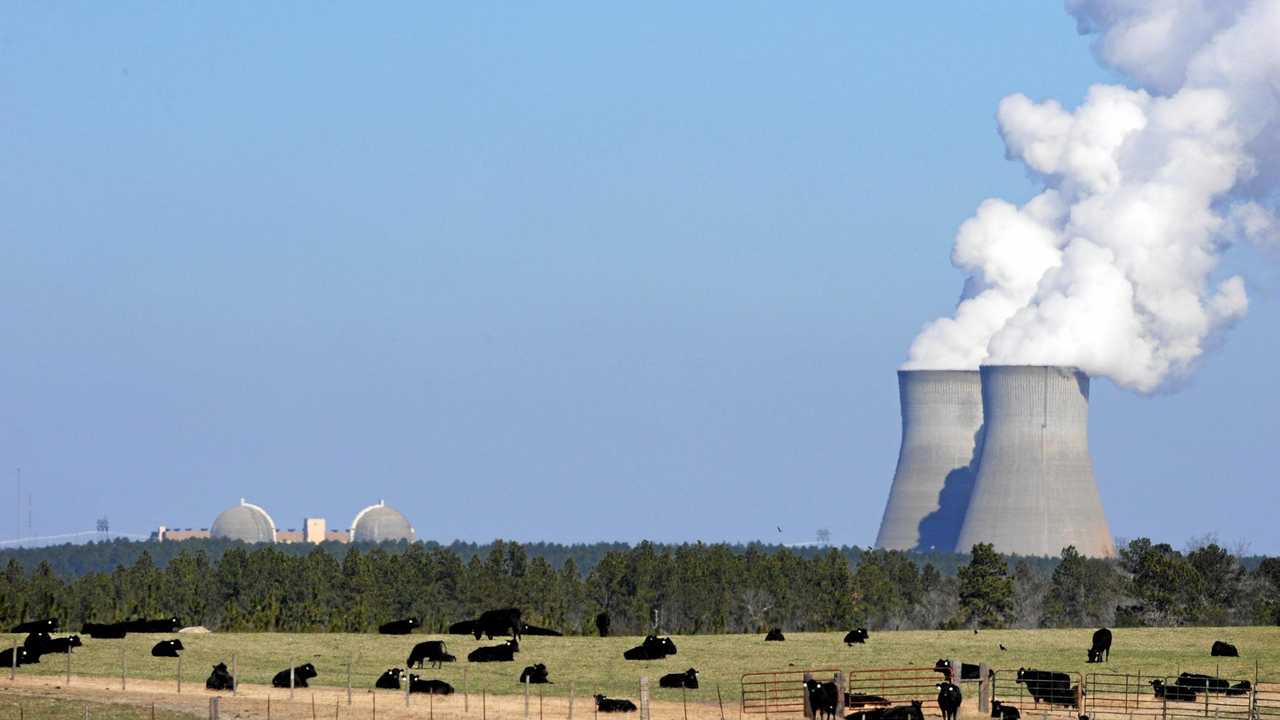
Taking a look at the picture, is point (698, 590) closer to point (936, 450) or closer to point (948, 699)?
point (936, 450)

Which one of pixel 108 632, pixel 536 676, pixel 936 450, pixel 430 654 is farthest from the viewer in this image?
pixel 936 450

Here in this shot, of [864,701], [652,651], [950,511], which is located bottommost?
[864,701]

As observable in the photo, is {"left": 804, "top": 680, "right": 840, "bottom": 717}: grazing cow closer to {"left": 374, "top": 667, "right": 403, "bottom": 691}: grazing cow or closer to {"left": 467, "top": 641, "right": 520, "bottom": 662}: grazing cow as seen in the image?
{"left": 374, "top": 667, "right": 403, "bottom": 691}: grazing cow

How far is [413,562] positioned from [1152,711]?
7765 centimetres

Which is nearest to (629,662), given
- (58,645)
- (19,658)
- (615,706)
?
(615,706)

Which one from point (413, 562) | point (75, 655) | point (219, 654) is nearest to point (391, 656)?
point (219, 654)

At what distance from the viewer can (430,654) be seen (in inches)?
2217

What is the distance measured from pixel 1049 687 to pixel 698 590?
6720 centimetres

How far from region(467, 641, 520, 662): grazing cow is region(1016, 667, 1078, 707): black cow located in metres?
14.4

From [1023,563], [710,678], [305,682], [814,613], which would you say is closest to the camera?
[305,682]

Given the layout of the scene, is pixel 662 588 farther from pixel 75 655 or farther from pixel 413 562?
pixel 75 655

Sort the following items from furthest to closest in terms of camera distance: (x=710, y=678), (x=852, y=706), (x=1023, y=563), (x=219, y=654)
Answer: (x=1023, y=563)
(x=219, y=654)
(x=710, y=678)
(x=852, y=706)

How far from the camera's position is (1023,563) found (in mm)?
127312

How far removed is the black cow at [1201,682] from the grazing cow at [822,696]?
9641mm
